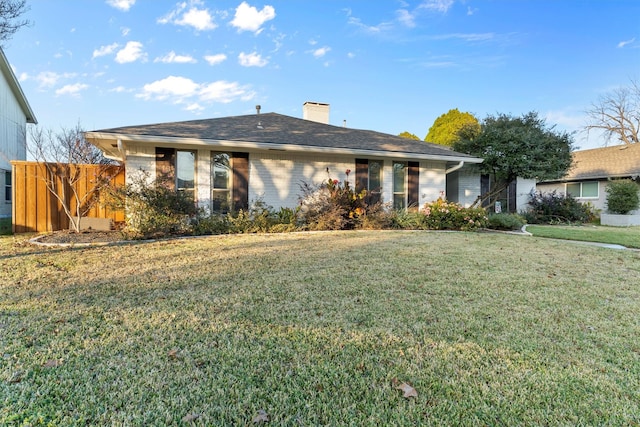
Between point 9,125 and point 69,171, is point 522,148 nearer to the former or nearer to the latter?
point 69,171

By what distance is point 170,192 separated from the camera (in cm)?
811

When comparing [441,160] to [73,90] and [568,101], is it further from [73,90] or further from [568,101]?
[73,90]

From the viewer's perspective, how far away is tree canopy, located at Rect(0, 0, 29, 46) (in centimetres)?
731

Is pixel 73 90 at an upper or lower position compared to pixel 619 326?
Result: upper

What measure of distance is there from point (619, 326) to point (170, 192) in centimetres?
843

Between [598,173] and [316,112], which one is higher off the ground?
[316,112]

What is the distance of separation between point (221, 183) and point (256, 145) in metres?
1.68

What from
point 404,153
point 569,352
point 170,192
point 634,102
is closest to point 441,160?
point 404,153

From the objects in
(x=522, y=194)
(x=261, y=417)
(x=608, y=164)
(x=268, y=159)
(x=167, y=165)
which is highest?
(x=608, y=164)

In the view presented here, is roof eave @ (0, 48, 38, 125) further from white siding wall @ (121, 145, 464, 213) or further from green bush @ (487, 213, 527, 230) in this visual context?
green bush @ (487, 213, 527, 230)

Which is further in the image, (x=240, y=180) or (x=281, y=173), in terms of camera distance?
(x=281, y=173)

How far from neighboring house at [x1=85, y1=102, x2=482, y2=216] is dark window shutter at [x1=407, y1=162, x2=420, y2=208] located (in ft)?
0.12

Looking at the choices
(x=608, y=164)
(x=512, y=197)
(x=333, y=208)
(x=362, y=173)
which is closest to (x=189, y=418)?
(x=333, y=208)

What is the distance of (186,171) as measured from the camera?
9672mm
